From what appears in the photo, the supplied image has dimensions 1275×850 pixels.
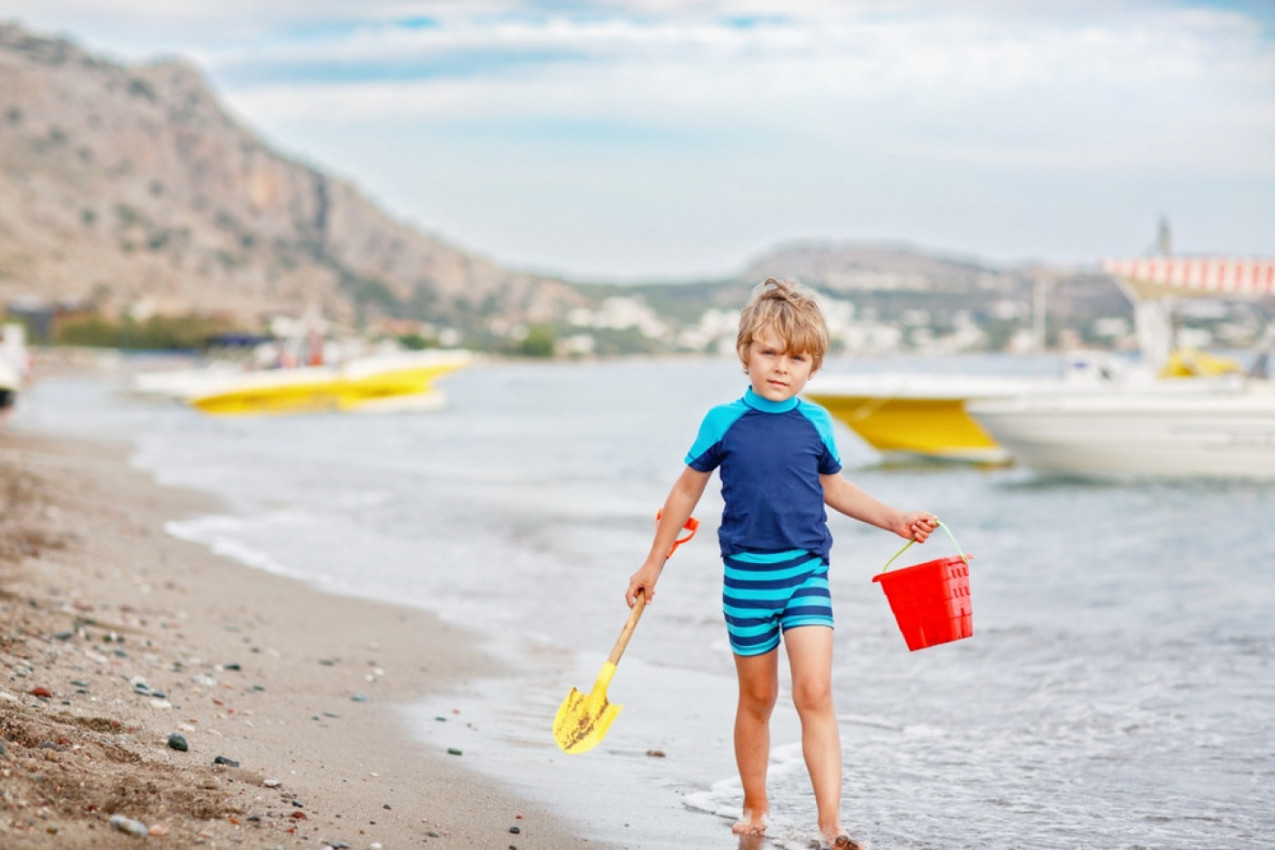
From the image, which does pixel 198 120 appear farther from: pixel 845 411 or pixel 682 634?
pixel 682 634

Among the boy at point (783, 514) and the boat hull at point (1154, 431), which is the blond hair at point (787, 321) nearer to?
the boy at point (783, 514)

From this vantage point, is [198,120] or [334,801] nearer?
[334,801]

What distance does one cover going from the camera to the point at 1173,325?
21328mm

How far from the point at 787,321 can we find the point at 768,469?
43cm

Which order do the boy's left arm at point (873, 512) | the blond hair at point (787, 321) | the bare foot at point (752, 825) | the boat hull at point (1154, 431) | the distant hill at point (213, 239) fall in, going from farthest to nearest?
the distant hill at point (213, 239), the boat hull at point (1154, 431), the bare foot at point (752, 825), the boy's left arm at point (873, 512), the blond hair at point (787, 321)

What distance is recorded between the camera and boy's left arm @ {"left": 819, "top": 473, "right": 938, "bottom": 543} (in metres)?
4.02

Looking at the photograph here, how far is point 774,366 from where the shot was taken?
3941mm

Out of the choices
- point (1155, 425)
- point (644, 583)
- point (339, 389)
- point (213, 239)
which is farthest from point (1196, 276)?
point (213, 239)

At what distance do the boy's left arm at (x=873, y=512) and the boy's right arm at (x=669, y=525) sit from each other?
0.38m

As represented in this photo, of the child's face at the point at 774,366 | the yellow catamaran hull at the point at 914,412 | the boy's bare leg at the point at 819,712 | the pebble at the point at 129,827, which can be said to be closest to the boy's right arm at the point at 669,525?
the child's face at the point at 774,366

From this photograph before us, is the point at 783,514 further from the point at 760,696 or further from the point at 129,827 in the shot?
the point at 129,827

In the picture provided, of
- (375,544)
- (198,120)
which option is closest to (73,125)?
(198,120)

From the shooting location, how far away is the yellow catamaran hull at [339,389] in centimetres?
3678

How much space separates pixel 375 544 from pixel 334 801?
8.05 m
